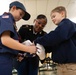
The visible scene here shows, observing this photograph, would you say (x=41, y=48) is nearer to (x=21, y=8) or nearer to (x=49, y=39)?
(x=49, y=39)

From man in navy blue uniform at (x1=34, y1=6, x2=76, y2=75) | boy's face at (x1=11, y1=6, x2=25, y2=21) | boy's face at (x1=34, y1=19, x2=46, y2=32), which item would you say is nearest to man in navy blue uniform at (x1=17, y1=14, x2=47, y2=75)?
boy's face at (x1=34, y1=19, x2=46, y2=32)

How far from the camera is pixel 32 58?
2395 millimetres

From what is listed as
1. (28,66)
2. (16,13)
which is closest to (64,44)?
(16,13)

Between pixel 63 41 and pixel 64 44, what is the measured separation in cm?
4

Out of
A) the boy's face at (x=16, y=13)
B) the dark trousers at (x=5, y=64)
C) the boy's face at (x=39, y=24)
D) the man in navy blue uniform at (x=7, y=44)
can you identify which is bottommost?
the dark trousers at (x=5, y=64)

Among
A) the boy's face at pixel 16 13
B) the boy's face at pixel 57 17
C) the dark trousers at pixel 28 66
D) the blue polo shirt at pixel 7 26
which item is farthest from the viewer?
the dark trousers at pixel 28 66

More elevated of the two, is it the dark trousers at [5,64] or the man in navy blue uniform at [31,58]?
the man in navy blue uniform at [31,58]

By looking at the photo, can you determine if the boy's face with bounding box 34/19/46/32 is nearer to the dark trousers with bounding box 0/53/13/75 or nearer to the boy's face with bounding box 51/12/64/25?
the boy's face with bounding box 51/12/64/25

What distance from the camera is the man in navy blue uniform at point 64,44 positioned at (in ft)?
5.96

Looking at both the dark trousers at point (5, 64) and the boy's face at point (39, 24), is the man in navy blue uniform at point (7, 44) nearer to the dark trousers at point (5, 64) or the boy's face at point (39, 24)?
the dark trousers at point (5, 64)

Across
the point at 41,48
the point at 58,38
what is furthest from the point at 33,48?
the point at 58,38

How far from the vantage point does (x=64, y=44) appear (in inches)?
74.4

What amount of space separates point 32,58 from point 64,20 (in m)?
0.77

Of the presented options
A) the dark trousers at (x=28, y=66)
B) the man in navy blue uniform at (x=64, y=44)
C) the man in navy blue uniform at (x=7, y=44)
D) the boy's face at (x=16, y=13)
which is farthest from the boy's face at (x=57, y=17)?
the dark trousers at (x=28, y=66)
